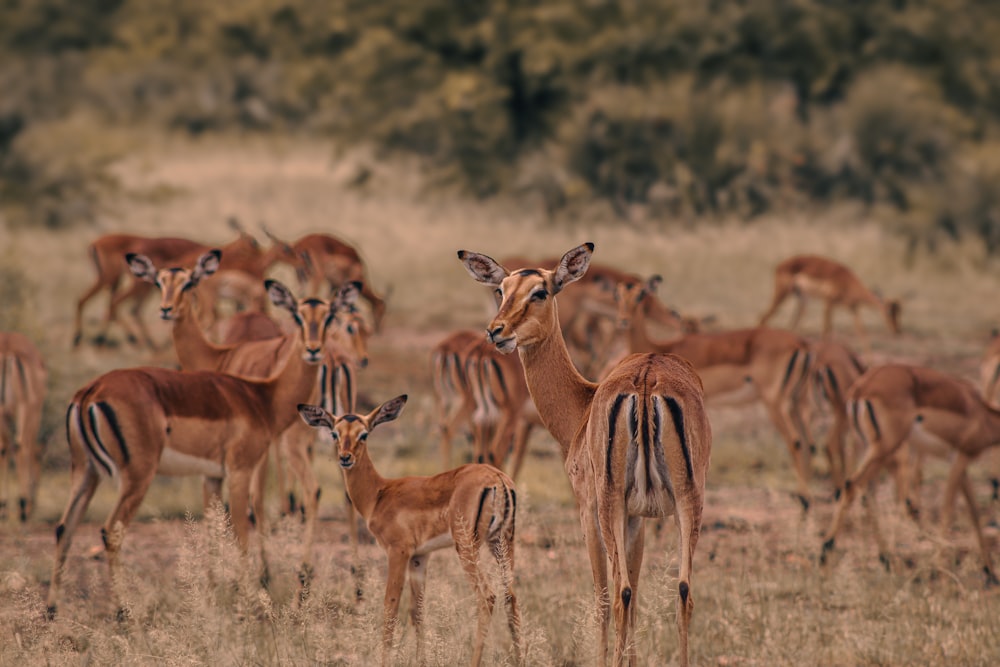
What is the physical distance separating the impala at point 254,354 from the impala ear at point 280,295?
203mm

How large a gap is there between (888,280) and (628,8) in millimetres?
9981

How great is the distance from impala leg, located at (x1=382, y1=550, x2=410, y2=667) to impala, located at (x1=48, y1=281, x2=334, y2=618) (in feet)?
3.90

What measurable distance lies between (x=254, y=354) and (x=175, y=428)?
187cm

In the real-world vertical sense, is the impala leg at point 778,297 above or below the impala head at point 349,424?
above

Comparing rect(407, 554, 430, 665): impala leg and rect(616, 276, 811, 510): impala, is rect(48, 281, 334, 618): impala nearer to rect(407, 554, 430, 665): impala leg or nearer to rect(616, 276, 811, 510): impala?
rect(407, 554, 430, 665): impala leg

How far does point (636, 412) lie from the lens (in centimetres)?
505

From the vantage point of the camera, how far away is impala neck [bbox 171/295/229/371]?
8.31m

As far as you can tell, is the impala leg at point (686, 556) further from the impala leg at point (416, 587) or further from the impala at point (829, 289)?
the impala at point (829, 289)

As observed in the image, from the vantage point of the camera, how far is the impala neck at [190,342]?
831cm

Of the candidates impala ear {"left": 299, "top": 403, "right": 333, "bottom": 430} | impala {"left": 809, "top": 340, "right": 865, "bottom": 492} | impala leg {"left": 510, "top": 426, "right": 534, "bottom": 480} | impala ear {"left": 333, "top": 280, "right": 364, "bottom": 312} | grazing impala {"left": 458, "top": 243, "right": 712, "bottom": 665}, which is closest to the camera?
grazing impala {"left": 458, "top": 243, "right": 712, "bottom": 665}

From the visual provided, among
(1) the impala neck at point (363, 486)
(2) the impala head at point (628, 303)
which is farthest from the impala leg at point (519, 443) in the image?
(1) the impala neck at point (363, 486)

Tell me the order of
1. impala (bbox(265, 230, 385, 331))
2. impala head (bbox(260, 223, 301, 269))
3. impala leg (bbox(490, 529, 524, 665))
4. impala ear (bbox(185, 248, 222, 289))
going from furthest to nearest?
impala (bbox(265, 230, 385, 331)) → impala head (bbox(260, 223, 301, 269)) → impala ear (bbox(185, 248, 222, 289)) → impala leg (bbox(490, 529, 524, 665))

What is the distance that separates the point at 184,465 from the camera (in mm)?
7016

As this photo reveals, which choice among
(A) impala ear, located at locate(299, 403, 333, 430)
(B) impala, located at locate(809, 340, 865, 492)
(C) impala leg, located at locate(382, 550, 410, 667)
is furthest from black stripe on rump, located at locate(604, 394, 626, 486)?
(B) impala, located at locate(809, 340, 865, 492)
